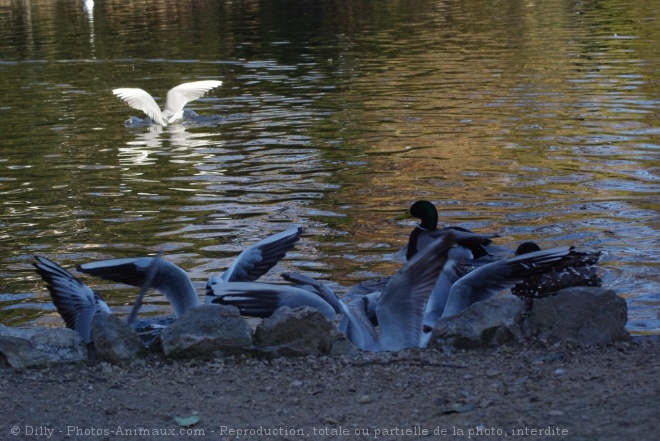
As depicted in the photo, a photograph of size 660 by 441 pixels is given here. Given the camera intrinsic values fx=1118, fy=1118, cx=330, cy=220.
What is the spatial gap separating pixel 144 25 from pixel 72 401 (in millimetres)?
34090

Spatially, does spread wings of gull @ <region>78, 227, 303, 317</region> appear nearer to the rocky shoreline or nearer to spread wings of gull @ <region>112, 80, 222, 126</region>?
the rocky shoreline

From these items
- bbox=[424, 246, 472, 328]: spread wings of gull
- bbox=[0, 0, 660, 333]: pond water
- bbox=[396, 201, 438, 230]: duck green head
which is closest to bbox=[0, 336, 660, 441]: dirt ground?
bbox=[424, 246, 472, 328]: spread wings of gull

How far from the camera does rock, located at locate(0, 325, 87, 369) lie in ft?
21.0

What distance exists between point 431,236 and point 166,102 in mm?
11061

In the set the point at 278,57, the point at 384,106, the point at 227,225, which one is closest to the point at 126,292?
the point at 227,225

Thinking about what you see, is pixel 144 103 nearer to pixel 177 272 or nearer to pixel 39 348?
pixel 177 272

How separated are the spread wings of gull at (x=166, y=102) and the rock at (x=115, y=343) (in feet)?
40.0

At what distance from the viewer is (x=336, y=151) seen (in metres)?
15.1

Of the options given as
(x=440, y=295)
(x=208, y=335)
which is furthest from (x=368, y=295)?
(x=208, y=335)

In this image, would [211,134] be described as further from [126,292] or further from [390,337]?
[390,337]

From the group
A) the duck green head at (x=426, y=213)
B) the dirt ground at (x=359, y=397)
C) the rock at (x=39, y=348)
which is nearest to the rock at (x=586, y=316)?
the dirt ground at (x=359, y=397)

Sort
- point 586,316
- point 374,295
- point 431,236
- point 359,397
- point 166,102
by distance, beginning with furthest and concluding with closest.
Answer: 1. point 166,102
2. point 431,236
3. point 374,295
4. point 586,316
5. point 359,397

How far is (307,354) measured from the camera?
6465mm

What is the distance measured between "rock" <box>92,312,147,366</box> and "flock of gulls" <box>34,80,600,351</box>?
0.74ft
